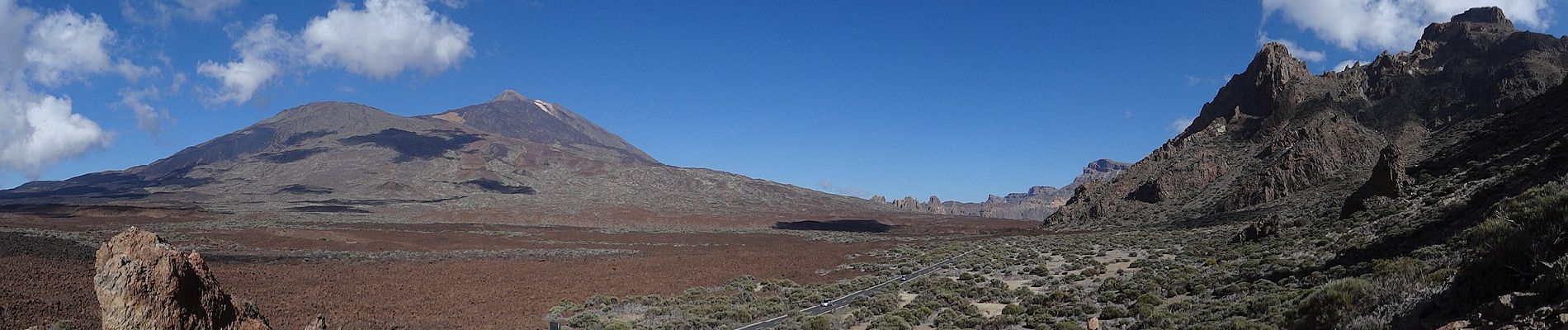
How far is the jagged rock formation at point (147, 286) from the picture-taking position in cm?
952

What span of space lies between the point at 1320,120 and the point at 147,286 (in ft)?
250

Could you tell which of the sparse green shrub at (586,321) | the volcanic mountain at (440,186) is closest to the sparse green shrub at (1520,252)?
the sparse green shrub at (586,321)

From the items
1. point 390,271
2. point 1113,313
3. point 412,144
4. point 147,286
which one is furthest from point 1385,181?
point 412,144

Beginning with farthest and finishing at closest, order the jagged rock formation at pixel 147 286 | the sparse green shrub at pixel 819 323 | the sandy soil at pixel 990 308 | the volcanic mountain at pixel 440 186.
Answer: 1. the volcanic mountain at pixel 440 186
2. the sandy soil at pixel 990 308
3. the sparse green shrub at pixel 819 323
4. the jagged rock formation at pixel 147 286

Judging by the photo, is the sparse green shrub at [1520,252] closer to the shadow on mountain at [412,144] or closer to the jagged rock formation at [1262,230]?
the jagged rock formation at [1262,230]

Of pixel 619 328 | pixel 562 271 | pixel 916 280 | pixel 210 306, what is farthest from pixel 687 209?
pixel 210 306

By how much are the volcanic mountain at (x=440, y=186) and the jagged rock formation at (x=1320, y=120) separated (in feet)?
194

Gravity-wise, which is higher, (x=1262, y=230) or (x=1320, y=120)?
(x=1320, y=120)

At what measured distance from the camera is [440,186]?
482 ft

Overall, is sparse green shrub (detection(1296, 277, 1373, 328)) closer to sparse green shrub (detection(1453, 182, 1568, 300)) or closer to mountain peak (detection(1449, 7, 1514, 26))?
sparse green shrub (detection(1453, 182, 1568, 300))

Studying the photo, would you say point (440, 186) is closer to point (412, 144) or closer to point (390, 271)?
point (412, 144)

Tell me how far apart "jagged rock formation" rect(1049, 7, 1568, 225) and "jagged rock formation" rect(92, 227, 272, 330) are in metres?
54.5

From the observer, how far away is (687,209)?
385 ft

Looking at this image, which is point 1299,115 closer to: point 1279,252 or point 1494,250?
point 1279,252
